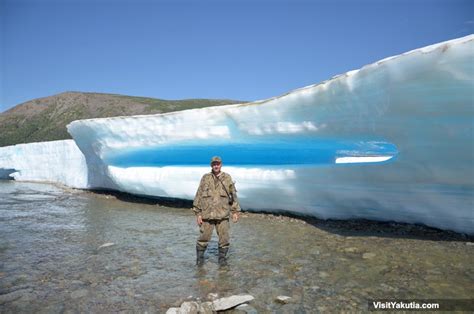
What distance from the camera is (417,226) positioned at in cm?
661

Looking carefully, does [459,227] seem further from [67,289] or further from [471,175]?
[67,289]

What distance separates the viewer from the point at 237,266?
16.3ft

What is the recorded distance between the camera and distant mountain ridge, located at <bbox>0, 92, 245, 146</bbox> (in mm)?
67938

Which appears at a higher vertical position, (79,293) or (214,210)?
(214,210)

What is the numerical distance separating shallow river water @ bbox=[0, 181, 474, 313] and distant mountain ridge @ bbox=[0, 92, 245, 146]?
63.2m

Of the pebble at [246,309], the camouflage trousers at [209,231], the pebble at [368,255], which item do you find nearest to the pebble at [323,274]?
the pebble at [368,255]

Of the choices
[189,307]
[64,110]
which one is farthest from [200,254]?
[64,110]

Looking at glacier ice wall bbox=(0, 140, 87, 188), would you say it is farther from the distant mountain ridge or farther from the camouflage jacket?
the distant mountain ridge

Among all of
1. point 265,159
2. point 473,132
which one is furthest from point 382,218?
point 265,159

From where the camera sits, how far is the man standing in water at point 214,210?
202 inches

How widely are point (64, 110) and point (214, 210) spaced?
8562 centimetres

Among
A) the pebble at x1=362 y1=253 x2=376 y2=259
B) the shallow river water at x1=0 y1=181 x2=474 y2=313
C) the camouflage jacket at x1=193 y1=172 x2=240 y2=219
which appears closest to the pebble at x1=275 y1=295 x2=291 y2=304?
the shallow river water at x1=0 y1=181 x2=474 y2=313

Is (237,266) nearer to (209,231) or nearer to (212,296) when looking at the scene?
(209,231)

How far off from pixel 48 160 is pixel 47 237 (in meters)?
16.3
